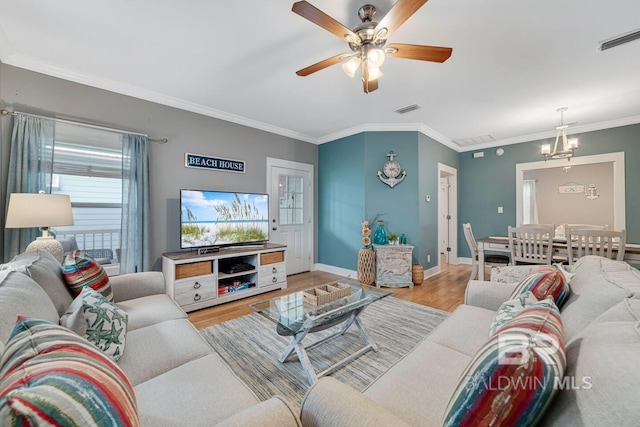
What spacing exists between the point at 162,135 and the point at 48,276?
217 cm

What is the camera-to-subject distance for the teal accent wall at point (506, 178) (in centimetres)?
376

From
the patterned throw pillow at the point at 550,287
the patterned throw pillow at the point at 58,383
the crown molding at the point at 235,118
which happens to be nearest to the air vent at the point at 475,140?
the crown molding at the point at 235,118

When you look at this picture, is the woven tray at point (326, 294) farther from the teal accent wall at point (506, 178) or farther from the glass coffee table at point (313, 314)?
the teal accent wall at point (506, 178)

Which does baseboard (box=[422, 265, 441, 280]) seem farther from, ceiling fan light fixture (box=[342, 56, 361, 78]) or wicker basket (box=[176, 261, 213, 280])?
ceiling fan light fixture (box=[342, 56, 361, 78])

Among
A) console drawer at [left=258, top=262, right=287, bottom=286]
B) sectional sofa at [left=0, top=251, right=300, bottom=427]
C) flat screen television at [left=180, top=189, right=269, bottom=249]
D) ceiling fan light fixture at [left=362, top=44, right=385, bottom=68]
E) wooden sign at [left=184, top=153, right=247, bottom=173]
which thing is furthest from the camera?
console drawer at [left=258, top=262, right=287, bottom=286]

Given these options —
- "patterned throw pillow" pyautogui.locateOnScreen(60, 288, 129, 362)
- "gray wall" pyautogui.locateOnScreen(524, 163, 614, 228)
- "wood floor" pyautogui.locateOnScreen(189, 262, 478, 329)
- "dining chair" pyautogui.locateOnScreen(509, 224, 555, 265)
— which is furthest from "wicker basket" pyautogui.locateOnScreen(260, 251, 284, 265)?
"gray wall" pyautogui.locateOnScreen(524, 163, 614, 228)

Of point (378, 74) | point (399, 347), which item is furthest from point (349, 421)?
point (378, 74)

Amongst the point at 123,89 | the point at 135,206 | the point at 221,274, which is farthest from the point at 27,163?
the point at 221,274

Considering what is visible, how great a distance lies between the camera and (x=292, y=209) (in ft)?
14.9

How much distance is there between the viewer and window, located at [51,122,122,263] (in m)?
2.52

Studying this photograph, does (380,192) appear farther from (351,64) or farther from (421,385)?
(421,385)

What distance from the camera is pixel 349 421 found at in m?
0.72

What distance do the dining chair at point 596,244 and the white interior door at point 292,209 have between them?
359cm

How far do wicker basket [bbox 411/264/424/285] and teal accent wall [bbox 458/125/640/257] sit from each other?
2.14m
